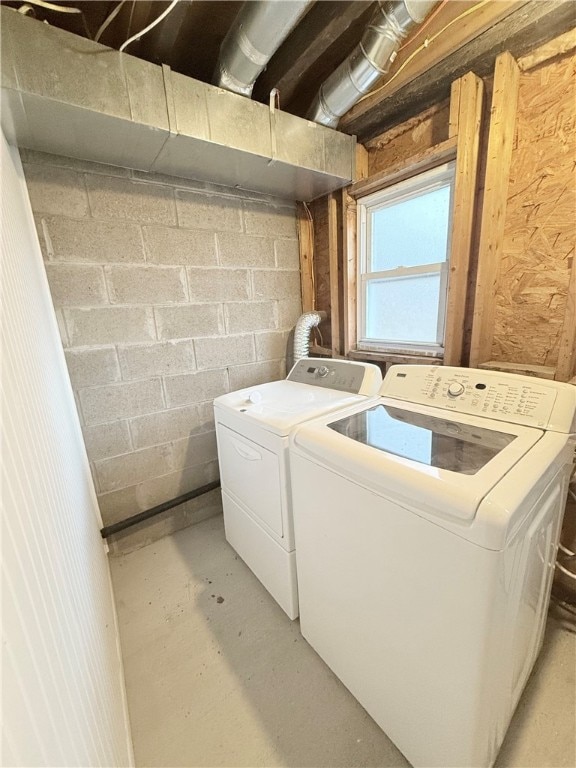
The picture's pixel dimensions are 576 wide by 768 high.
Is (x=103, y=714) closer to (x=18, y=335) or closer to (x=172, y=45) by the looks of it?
(x=18, y=335)

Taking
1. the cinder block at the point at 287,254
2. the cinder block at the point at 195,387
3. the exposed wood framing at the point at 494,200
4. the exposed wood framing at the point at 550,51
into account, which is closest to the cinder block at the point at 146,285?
the cinder block at the point at 195,387

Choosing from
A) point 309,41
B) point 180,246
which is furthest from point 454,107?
point 180,246

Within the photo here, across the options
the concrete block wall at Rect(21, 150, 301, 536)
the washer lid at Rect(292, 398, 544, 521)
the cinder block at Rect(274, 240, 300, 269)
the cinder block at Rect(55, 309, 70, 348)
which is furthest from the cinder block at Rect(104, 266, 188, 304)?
the washer lid at Rect(292, 398, 544, 521)

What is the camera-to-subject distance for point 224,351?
2021mm

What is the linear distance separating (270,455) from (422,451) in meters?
0.58

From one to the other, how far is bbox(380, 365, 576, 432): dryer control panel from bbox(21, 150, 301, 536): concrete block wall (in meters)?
1.08

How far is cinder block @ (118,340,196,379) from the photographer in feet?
5.67

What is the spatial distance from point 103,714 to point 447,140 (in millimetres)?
2319

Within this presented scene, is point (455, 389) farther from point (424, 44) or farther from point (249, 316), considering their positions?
point (424, 44)

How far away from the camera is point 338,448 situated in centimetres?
96

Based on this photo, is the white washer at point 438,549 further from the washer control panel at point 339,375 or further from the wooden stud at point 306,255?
the wooden stud at point 306,255

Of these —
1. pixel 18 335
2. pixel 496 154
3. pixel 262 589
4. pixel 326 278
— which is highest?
pixel 496 154

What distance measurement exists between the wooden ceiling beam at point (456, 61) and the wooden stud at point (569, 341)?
0.84 m

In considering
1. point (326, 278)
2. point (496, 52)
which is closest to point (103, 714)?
point (326, 278)
